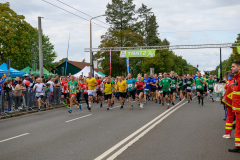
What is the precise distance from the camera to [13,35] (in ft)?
137

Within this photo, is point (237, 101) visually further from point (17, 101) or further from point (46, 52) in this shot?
point (46, 52)

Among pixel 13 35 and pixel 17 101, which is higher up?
pixel 13 35

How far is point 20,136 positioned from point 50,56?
2651 inches

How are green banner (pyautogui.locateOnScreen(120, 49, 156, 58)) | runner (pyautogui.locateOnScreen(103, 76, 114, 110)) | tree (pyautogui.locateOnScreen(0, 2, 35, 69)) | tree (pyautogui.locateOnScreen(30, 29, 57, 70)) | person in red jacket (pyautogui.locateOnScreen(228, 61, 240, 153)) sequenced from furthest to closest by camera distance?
tree (pyautogui.locateOnScreen(30, 29, 57, 70))
tree (pyautogui.locateOnScreen(0, 2, 35, 69))
green banner (pyautogui.locateOnScreen(120, 49, 156, 58))
runner (pyautogui.locateOnScreen(103, 76, 114, 110))
person in red jacket (pyautogui.locateOnScreen(228, 61, 240, 153))

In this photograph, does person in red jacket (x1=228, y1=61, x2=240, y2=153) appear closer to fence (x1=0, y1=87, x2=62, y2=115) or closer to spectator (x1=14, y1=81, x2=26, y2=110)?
fence (x1=0, y1=87, x2=62, y2=115)

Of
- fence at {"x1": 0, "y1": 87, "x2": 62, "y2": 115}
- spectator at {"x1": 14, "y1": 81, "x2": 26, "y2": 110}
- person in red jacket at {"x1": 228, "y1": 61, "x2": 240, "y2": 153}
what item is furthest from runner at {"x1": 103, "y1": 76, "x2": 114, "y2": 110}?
person in red jacket at {"x1": 228, "y1": 61, "x2": 240, "y2": 153}

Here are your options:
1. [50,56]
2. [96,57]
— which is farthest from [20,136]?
[50,56]

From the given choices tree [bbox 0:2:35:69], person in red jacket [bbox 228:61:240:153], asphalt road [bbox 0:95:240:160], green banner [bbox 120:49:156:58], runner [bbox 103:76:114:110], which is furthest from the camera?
tree [bbox 0:2:35:69]

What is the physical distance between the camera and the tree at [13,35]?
4191cm

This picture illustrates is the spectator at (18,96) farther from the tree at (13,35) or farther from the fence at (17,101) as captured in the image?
the tree at (13,35)

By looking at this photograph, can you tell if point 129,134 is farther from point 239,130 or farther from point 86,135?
point 239,130

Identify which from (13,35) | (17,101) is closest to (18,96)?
(17,101)

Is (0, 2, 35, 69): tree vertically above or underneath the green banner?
above

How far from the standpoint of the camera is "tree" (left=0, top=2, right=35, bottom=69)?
137 ft
